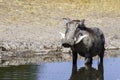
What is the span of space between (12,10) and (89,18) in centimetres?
388

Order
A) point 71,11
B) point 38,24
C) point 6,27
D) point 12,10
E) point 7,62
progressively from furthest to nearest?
point 71,11
point 12,10
point 38,24
point 6,27
point 7,62

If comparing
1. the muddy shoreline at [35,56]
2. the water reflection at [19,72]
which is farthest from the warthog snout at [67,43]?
the muddy shoreline at [35,56]

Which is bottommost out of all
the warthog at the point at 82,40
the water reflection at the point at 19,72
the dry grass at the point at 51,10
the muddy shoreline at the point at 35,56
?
the muddy shoreline at the point at 35,56

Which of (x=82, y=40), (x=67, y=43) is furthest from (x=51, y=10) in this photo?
(x=67, y=43)

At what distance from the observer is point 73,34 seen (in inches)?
549

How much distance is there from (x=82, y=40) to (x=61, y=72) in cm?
119

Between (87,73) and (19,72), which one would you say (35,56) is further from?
(87,73)

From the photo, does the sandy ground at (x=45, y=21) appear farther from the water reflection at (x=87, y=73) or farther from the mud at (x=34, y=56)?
the water reflection at (x=87, y=73)

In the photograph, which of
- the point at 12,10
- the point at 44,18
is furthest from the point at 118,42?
the point at 12,10

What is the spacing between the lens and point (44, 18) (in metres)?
24.6

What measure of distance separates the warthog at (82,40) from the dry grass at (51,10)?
823 centimetres

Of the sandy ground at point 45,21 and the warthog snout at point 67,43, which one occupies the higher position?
the warthog snout at point 67,43

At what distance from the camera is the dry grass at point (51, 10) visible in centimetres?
2395

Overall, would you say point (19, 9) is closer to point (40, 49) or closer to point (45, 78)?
point (40, 49)
